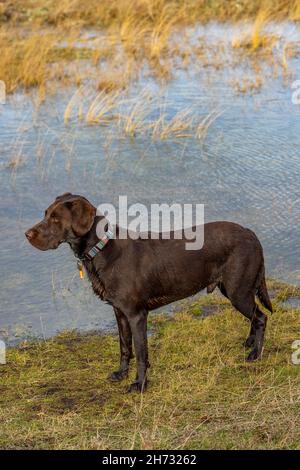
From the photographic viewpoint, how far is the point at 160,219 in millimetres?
9344

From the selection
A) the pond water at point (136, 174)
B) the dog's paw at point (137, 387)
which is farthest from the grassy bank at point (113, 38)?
the dog's paw at point (137, 387)

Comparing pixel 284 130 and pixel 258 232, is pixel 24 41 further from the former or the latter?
pixel 258 232

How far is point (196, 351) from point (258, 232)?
2.73 meters

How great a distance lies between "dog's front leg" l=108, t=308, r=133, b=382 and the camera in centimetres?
622

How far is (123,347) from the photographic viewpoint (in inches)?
247

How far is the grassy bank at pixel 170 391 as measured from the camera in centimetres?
495

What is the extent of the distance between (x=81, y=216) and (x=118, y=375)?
1.25 metres

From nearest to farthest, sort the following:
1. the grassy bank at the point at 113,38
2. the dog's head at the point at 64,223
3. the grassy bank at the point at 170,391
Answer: the grassy bank at the point at 170,391
the dog's head at the point at 64,223
the grassy bank at the point at 113,38

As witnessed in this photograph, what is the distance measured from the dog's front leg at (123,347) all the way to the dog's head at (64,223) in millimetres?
755

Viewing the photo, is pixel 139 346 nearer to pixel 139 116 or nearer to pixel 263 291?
pixel 263 291

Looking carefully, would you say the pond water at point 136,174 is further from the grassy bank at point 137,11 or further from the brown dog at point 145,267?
the grassy bank at point 137,11

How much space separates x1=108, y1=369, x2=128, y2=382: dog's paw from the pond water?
111 cm

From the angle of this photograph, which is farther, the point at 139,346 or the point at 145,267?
the point at 145,267

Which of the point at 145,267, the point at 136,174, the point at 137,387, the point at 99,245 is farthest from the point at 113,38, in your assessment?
the point at 137,387
